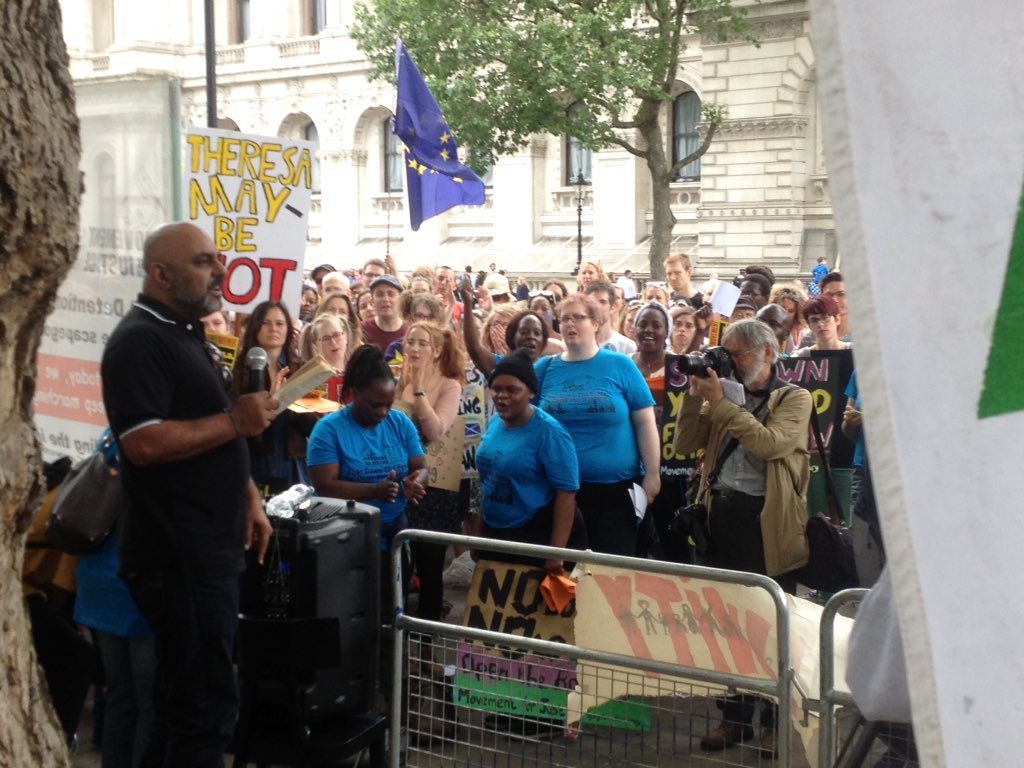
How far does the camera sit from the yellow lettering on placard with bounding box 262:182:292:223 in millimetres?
6938

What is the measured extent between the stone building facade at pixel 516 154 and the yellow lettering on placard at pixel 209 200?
18050 mm

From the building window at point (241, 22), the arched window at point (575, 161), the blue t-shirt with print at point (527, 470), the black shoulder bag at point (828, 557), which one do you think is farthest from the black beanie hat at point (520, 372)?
the building window at point (241, 22)

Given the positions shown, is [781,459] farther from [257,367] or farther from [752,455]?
[257,367]

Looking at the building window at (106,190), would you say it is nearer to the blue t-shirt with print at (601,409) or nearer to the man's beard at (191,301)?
the man's beard at (191,301)

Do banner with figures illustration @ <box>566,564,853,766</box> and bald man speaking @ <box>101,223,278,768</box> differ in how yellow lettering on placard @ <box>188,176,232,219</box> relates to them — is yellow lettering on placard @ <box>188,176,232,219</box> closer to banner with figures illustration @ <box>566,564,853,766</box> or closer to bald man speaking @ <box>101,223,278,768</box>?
bald man speaking @ <box>101,223,278,768</box>

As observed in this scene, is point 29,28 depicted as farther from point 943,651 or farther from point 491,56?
point 491,56

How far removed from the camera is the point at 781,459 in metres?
5.51

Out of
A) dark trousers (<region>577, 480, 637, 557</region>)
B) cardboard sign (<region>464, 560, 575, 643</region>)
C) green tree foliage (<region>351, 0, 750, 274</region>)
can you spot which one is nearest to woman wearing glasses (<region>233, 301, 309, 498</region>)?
dark trousers (<region>577, 480, 637, 557</region>)

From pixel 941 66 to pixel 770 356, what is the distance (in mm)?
4686

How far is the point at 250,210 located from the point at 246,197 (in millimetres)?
72

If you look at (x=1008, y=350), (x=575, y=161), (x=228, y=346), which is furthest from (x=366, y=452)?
(x=575, y=161)

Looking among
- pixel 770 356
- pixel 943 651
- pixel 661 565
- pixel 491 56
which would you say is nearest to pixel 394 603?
pixel 661 565

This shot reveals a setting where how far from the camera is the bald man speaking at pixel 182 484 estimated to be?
3.73 m

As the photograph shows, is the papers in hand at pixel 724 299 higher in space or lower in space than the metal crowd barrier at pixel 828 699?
higher
